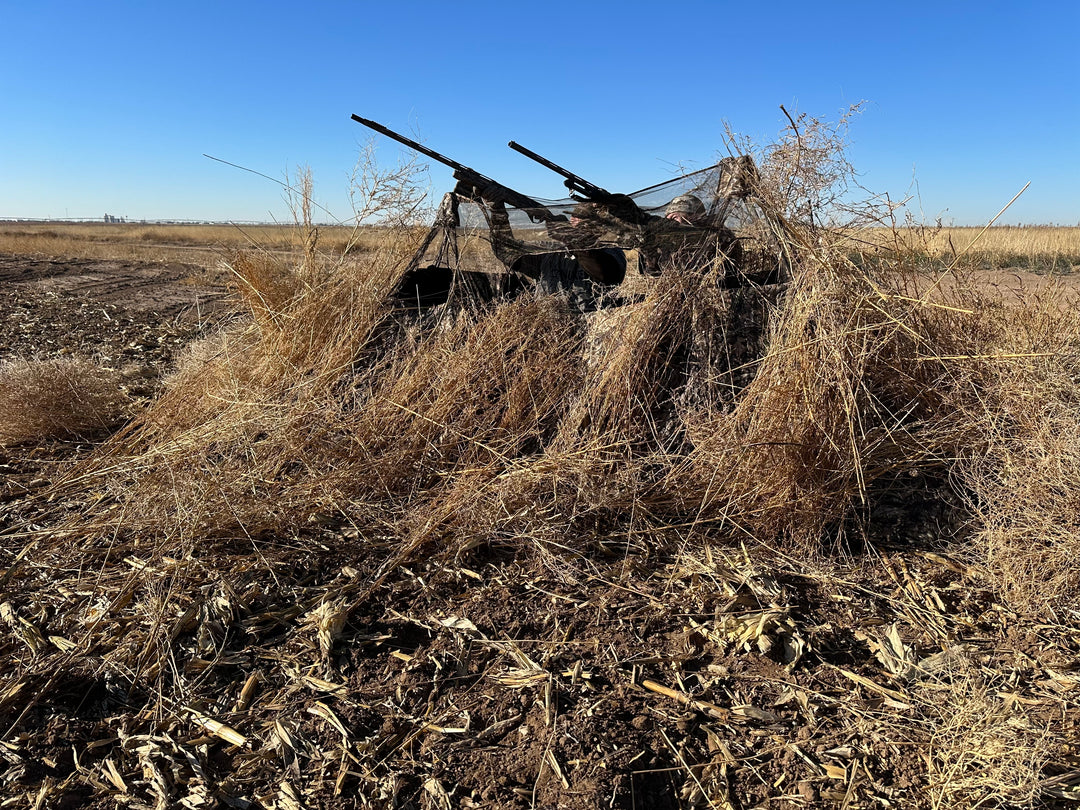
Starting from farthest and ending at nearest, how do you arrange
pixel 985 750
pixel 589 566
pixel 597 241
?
pixel 597 241, pixel 589 566, pixel 985 750

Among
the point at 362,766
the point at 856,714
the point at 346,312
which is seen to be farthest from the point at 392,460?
the point at 856,714

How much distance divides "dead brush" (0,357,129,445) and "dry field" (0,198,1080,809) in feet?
0.07

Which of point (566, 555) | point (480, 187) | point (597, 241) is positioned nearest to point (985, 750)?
point (566, 555)

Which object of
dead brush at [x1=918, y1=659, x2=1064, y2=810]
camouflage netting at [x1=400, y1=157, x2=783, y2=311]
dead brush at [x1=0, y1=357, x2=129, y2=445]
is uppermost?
camouflage netting at [x1=400, y1=157, x2=783, y2=311]

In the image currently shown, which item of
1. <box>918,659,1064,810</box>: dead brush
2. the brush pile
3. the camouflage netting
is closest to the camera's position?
<box>918,659,1064,810</box>: dead brush

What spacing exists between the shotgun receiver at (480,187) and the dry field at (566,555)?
0.65 metres

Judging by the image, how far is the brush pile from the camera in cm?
191

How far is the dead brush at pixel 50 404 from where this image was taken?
4.16 m

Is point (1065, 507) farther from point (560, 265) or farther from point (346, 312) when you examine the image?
point (346, 312)

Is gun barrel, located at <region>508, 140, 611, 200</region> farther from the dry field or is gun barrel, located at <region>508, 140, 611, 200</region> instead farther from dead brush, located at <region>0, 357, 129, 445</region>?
dead brush, located at <region>0, 357, 129, 445</region>

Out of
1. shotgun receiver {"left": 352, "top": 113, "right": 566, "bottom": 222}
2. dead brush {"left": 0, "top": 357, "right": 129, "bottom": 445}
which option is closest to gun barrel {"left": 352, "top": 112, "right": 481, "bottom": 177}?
shotgun receiver {"left": 352, "top": 113, "right": 566, "bottom": 222}

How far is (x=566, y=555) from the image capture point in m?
2.87

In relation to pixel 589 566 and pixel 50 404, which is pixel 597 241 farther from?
pixel 50 404

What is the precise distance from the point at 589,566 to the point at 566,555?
0.11 m
